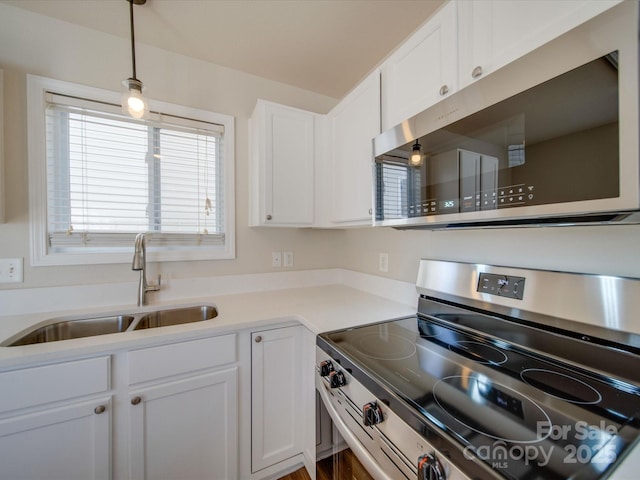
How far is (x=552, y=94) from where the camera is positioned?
64 centimetres

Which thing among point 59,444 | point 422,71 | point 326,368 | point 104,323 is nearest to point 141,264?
point 104,323

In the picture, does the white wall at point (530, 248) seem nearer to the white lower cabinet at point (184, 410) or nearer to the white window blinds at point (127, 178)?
the white lower cabinet at point (184, 410)

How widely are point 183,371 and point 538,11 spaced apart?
69.5 inches

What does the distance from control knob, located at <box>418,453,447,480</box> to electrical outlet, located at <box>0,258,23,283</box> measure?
77.5 inches

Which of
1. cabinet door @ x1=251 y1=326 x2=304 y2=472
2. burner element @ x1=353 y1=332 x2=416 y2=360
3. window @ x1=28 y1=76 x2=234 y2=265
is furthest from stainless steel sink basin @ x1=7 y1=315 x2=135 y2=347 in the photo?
burner element @ x1=353 y1=332 x2=416 y2=360

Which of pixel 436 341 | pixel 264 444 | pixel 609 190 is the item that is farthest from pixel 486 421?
pixel 264 444

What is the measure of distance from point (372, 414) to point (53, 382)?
3.79ft

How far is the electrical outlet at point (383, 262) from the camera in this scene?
1.69 m

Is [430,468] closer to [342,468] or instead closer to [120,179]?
[342,468]

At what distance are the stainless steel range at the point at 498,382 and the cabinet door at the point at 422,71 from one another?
725mm

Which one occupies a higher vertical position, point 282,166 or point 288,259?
point 282,166

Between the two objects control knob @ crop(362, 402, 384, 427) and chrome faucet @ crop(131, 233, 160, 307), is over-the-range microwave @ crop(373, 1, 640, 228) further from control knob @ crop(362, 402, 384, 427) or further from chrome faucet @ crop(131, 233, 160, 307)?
chrome faucet @ crop(131, 233, 160, 307)

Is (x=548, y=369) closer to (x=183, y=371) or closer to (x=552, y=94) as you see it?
(x=552, y=94)

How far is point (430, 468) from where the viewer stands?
515 millimetres
